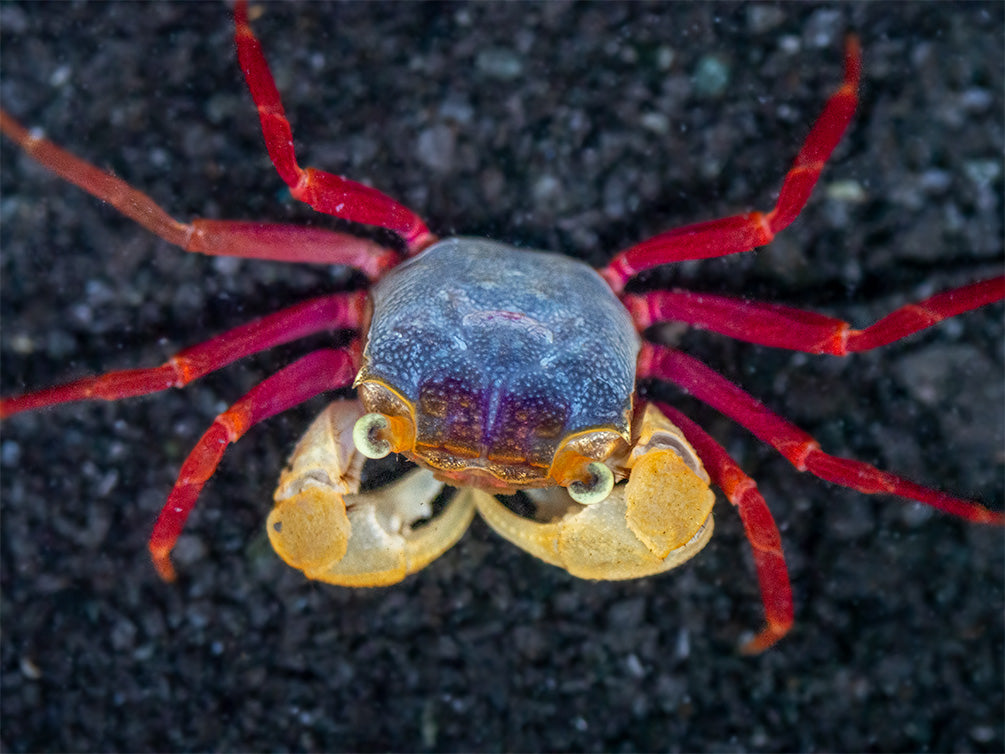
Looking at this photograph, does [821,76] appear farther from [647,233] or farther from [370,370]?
[370,370]

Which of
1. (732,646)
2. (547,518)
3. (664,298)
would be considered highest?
(664,298)

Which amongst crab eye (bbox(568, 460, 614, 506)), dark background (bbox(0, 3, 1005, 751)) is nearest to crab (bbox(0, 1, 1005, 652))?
crab eye (bbox(568, 460, 614, 506))

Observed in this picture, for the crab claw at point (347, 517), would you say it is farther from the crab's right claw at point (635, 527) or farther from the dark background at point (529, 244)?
the dark background at point (529, 244)

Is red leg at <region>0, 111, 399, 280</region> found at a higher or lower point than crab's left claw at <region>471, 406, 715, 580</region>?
higher

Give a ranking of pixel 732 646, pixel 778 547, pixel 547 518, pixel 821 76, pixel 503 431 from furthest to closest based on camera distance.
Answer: pixel 732 646 → pixel 821 76 → pixel 547 518 → pixel 778 547 → pixel 503 431

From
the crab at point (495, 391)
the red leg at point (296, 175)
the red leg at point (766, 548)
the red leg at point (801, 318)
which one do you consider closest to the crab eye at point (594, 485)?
the crab at point (495, 391)

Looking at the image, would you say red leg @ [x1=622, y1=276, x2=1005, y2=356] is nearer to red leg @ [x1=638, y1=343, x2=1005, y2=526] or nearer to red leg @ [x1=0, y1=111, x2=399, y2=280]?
red leg @ [x1=638, y1=343, x2=1005, y2=526]

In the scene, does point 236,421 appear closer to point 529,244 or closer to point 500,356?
point 500,356

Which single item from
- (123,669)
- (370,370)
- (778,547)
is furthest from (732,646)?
(123,669)
